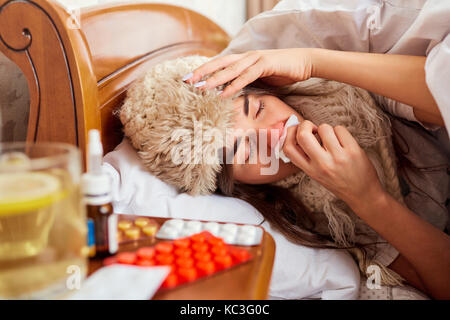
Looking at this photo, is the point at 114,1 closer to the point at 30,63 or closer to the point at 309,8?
the point at 30,63

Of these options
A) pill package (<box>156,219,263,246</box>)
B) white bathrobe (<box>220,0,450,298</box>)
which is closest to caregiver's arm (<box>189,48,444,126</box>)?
white bathrobe (<box>220,0,450,298</box>)

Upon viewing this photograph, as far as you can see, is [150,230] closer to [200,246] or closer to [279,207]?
[200,246]

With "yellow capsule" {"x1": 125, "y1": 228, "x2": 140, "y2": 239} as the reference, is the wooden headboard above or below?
above

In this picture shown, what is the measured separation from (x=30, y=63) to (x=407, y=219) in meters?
0.92

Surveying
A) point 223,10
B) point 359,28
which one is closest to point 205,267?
point 359,28

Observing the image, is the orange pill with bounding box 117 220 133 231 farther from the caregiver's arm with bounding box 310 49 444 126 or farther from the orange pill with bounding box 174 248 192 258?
the caregiver's arm with bounding box 310 49 444 126

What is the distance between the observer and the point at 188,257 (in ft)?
1.75

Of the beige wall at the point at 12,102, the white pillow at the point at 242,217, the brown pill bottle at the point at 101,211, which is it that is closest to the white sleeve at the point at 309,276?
the white pillow at the point at 242,217

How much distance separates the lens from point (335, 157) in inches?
31.7

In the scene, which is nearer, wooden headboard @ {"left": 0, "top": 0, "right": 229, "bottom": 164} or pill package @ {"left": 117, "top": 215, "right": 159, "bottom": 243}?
pill package @ {"left": 117, "top": 215, "right": 159, "bottom": 243}

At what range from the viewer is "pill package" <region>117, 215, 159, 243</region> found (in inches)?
23.2

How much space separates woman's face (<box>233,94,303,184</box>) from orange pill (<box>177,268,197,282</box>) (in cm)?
44

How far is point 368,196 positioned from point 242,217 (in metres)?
0.31

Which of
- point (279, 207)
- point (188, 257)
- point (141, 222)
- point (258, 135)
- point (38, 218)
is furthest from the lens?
point (279, 207)
